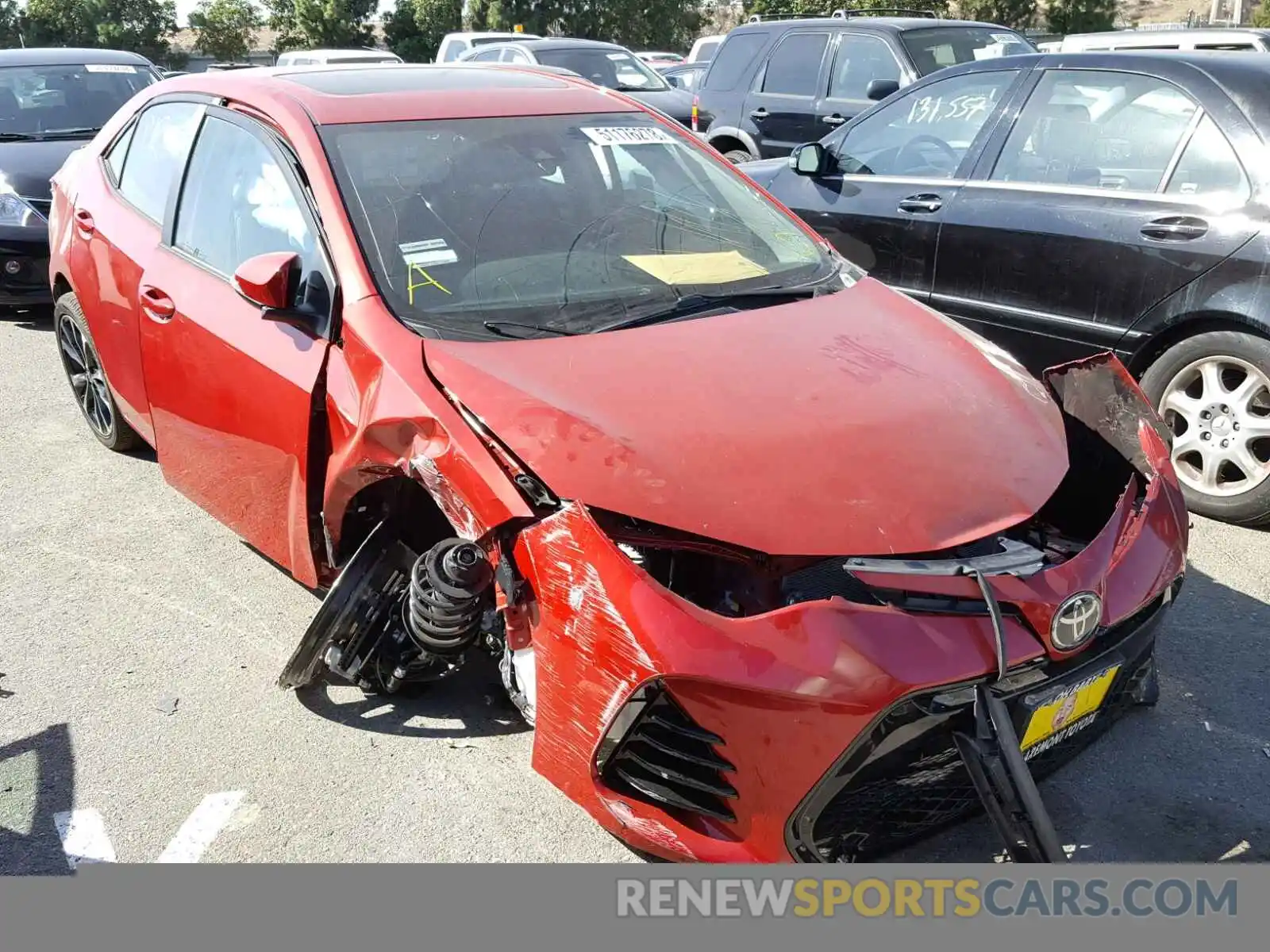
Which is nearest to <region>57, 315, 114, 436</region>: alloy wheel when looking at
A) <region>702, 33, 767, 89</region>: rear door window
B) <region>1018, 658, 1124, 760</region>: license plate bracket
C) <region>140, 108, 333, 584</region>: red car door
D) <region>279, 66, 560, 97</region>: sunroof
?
<region>140, 108, 333, 584</region>: red car door

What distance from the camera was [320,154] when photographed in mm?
3275

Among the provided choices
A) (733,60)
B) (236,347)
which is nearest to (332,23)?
(733,60)

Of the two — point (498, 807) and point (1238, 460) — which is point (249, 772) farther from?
point (1238, 460)

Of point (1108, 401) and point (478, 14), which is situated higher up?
point (478, 14)

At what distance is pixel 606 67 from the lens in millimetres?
13383

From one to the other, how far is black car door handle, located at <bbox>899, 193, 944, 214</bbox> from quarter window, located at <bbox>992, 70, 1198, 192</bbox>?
0.28 m

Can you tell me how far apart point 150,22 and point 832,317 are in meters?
49.5

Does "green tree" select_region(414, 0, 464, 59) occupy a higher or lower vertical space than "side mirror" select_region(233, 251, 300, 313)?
higher

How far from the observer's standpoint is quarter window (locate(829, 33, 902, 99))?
906 cm

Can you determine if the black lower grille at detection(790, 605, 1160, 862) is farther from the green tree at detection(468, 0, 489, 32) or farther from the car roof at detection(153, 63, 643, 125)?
the green tree at detection(468, 0, 489, 32)

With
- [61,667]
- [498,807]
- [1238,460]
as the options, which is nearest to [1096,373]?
[1238,460]

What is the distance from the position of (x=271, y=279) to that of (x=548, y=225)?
811 mm

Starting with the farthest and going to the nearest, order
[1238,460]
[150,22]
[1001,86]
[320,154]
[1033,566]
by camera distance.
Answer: [150,22] < [1001,86] < [1238,460] < [320,154] < [1033,566]

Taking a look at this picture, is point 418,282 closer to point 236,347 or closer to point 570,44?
point 236,347
